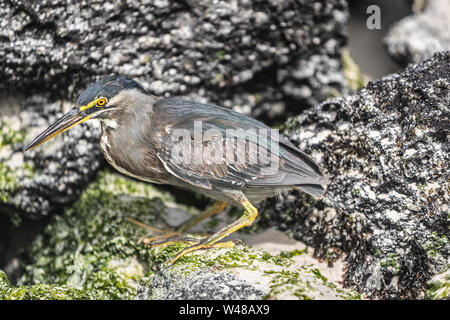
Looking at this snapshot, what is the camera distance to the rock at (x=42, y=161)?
4.96 m

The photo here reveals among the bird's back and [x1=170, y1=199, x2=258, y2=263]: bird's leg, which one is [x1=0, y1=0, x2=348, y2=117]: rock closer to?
the bird's back

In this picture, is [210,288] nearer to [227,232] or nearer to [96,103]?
[227,232]

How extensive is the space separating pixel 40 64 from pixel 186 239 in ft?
7.27

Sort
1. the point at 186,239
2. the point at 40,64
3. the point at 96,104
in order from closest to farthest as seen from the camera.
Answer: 1. the point at 96,104
2. the point at 186,239
3. the point at 40,64

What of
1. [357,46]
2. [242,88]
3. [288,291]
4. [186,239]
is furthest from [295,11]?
[288,291]

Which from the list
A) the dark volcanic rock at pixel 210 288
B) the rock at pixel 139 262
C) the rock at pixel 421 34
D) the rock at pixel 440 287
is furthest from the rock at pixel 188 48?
the rock at pixel 440 287

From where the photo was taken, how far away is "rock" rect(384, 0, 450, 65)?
21.8ft

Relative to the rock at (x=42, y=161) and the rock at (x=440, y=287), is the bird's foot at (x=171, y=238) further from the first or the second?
the rock at (x=440, y=287)

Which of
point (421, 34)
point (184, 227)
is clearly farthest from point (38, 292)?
point (421, 34)

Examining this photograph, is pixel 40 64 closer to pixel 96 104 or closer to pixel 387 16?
pixel 96 104

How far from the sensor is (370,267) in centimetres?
386

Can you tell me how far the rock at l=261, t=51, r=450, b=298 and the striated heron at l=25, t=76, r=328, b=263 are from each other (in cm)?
32

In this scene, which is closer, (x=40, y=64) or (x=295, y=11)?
(x=40, y=64)

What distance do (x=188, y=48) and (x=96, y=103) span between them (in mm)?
1562
